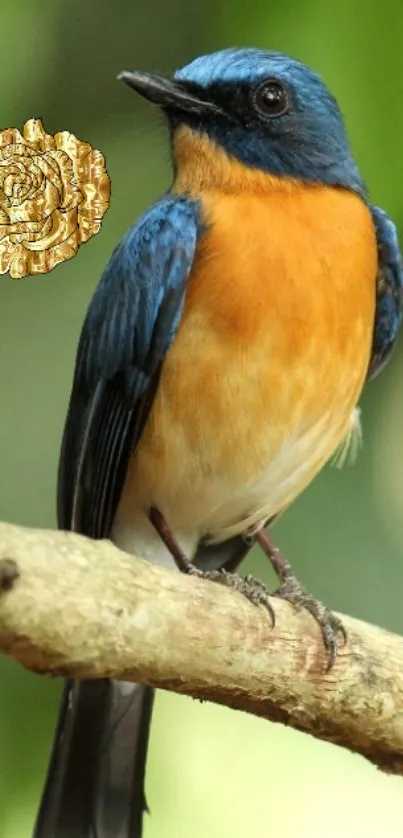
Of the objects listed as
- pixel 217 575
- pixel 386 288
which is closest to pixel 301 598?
pixel 217 575

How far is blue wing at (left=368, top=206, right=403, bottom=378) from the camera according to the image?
1.86 m

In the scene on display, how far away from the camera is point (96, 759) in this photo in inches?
73.3

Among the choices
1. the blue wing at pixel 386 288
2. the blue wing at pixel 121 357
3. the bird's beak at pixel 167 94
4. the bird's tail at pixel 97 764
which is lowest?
the bird's tail at pixel 97 764

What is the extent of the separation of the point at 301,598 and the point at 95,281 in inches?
25.8

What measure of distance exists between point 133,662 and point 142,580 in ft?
0.26

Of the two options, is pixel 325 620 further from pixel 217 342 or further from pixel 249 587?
pixel 217 342

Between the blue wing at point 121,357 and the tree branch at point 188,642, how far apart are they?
33 centimetres

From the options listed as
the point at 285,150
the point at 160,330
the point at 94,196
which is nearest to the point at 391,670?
the point at 160,330

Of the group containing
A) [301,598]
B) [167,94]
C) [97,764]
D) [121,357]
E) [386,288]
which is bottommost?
[97,764]

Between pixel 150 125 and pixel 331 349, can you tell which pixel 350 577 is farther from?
pixel 150 125

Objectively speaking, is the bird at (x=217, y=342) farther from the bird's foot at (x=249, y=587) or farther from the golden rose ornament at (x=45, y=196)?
the golden rose ornament at (x=45, y=196)

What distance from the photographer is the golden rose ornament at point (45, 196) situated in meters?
1.89

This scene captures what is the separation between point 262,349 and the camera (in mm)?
1651

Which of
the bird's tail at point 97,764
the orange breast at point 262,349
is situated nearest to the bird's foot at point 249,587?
the orange breast at point 262,349
